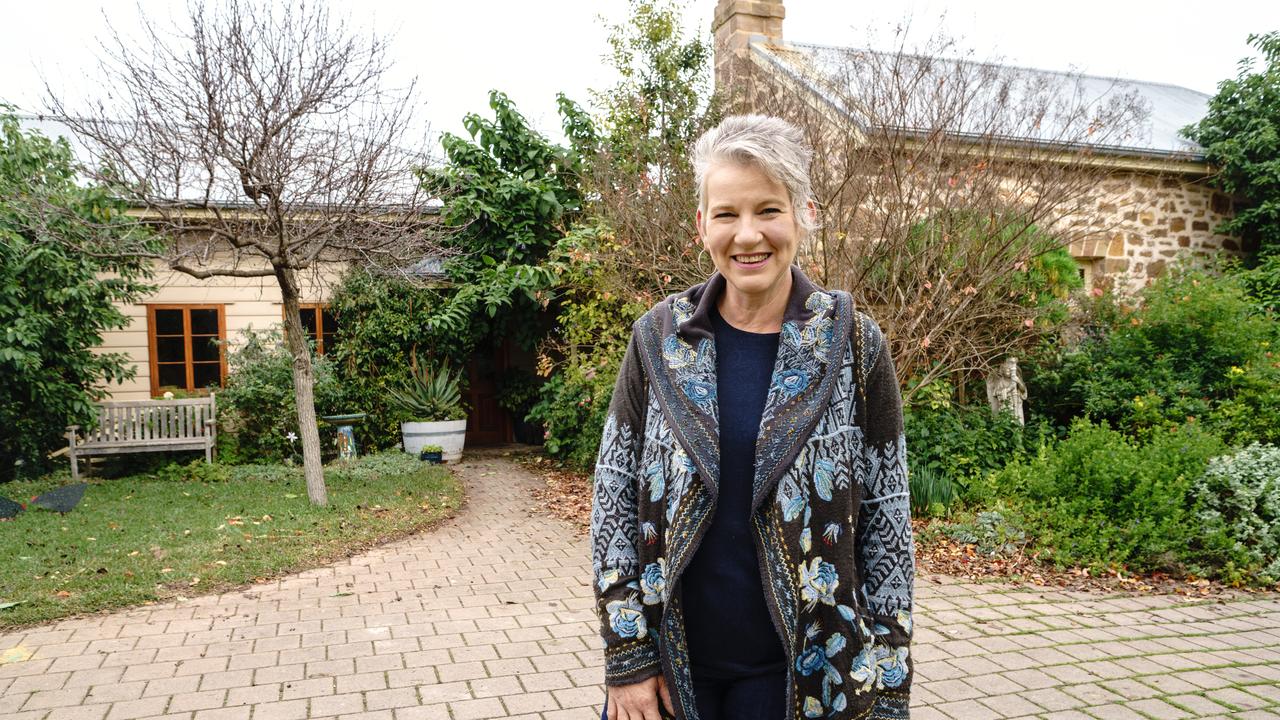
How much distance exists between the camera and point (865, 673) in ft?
5.05

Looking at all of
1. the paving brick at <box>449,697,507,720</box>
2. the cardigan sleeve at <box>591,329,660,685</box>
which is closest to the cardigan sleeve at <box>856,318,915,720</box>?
the cardigan sleeve at <box>591,329,660,685</box>

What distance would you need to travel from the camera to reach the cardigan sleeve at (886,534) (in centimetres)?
159

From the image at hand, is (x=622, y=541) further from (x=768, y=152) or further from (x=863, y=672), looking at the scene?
(x=768, y=152)

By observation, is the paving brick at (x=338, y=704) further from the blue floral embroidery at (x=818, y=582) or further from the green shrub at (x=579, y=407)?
the green shrub at (x=579, y=407)

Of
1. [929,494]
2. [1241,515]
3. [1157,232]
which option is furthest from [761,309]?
[1157,232]

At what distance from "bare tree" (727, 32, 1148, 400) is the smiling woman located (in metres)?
5.46

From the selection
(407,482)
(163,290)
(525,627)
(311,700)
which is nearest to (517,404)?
(407,482)

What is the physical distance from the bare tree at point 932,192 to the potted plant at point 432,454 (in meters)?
6.09

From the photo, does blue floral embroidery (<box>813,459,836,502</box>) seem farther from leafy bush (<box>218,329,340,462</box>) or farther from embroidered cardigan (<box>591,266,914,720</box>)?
leafy bush (<box>218,329,340,462</box>)

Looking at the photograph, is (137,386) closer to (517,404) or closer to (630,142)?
(517,404)

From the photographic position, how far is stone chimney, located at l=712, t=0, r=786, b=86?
11.0 metres

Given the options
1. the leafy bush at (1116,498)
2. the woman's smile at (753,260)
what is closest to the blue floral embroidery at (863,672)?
the woman's smile at (753,260)

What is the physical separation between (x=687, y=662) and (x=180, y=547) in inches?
232

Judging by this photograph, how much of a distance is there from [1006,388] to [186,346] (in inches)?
417
